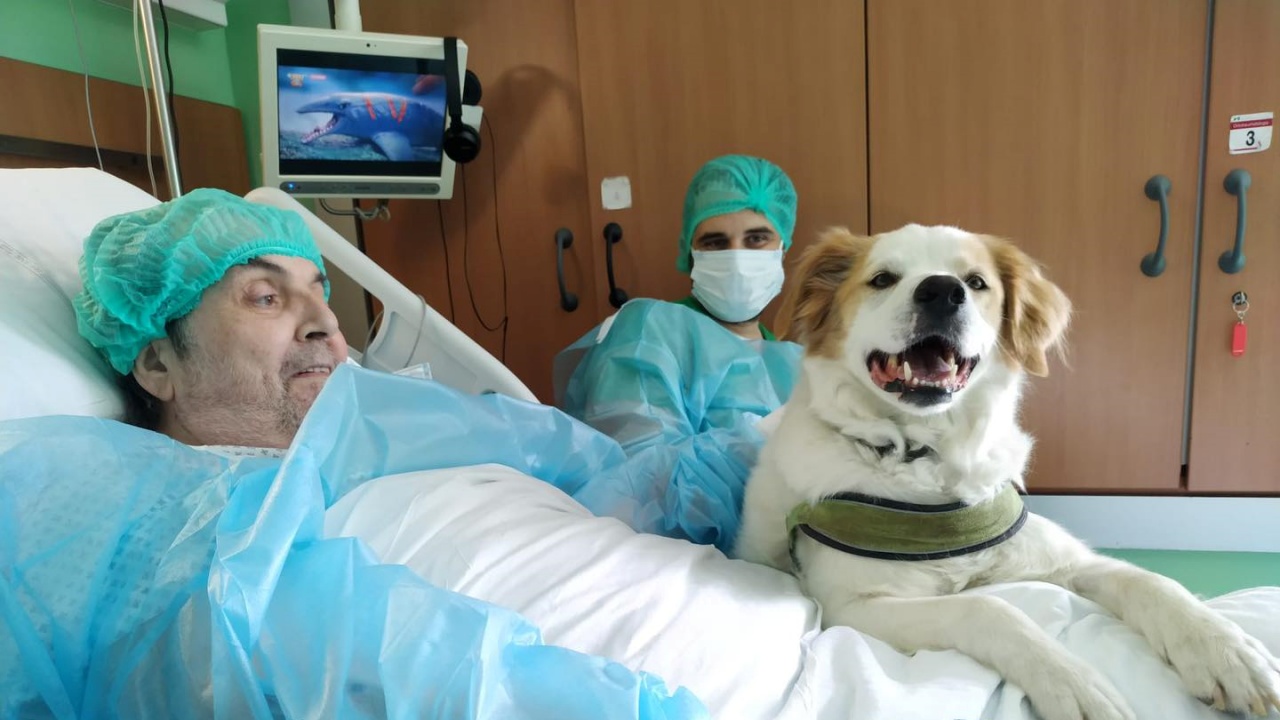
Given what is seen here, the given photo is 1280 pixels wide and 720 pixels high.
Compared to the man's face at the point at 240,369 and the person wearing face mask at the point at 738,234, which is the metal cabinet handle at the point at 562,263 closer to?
the person wearing face mask at the point at 738,234

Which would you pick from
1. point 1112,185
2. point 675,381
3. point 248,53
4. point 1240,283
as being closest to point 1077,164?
point 1112,185

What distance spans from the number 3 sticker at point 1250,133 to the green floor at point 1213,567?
121 centimetres

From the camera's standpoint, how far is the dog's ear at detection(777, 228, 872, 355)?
1.24 meters

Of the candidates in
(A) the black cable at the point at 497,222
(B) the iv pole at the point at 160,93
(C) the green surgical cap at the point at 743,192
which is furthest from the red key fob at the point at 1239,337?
(B) the iv pole at the point at 160,93

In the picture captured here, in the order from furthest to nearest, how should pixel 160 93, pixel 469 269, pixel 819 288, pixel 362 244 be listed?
pixel 362 244 < pixel 469 269 < pixel 160 93 < pixel 819 288

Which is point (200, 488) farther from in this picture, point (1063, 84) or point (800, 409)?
point (1063, 84)

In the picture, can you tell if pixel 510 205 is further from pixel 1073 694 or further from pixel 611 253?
pixel 1073 694

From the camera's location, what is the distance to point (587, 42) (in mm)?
2410

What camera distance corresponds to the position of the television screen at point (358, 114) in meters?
2.16

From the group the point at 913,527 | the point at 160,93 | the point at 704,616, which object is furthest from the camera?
the point at 160,93

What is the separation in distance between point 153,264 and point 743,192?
4.85 ft

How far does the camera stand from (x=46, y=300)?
3.94 ft

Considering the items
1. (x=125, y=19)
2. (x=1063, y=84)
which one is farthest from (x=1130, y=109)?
(x=125, y=19)

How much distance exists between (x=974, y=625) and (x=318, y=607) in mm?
757
